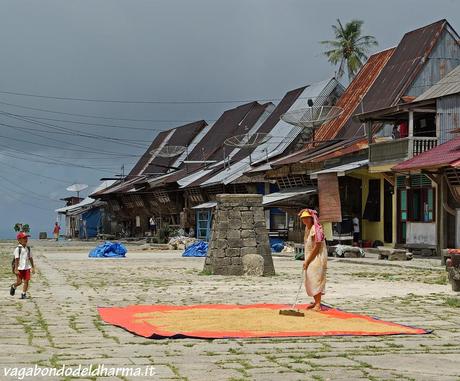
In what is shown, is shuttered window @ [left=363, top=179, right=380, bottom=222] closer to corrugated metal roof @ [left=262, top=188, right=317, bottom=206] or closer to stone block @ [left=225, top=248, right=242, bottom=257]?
corrugated metal roof @ [left=262, top=188, right=317, bottom=206]

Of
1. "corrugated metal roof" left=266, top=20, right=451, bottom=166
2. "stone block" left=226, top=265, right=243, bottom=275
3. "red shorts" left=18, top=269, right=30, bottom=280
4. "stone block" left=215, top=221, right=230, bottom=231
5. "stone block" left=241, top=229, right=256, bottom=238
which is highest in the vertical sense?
"corrugated metal roof" left=266, top=20, right=451, bottom=166

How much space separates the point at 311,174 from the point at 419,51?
807cm

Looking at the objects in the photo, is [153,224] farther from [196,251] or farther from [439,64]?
[439,64]

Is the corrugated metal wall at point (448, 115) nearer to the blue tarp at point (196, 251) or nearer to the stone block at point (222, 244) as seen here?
the blue tarp at point (196, 251)

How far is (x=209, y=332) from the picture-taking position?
372 inches

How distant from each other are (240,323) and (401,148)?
22.6 m

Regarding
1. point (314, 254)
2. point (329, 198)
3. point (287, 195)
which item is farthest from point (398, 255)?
point (314, 254)

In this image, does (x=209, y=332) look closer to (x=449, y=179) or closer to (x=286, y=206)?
(x=449, y=179)

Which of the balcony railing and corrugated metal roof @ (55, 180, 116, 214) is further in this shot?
corrugated metal roof @ (55, 180, 116, 214)

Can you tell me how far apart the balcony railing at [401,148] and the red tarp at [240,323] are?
19864 millimetres

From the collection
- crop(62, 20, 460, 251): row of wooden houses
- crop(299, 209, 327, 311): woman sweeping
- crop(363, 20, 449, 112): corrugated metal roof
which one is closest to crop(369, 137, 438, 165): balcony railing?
crop(62, 20, 460, 251): row of wooden houses

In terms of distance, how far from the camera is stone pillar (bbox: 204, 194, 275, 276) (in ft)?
68.6

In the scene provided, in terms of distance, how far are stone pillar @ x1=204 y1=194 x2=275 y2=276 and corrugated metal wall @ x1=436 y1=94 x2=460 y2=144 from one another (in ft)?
40.4

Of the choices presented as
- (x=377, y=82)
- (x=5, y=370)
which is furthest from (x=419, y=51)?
(x=5, y=370)
